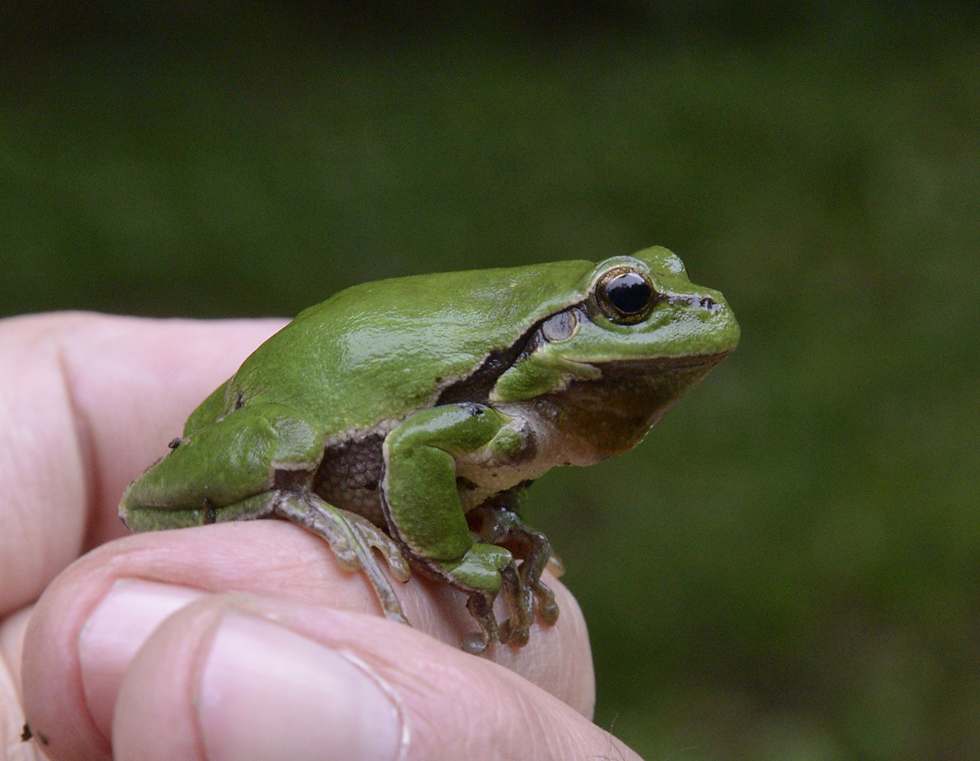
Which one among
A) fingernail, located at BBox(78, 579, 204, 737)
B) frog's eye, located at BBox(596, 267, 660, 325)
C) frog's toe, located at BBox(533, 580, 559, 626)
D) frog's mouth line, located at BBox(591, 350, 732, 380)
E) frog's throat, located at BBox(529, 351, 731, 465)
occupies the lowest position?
frog's toe, located at BBox(533, 580, 559, 626)

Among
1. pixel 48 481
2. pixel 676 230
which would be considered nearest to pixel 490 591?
pixel 48 481

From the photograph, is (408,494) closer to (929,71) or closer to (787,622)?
(787,622)

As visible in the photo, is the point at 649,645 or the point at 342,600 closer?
the point at 342,600

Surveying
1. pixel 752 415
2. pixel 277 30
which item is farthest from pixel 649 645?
pixel 277 30

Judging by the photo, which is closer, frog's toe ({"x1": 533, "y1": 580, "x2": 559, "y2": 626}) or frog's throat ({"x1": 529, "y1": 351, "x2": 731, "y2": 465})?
frog's throat ({"x1": 529, "y1": 351, "x2": 731, "y2": 465})

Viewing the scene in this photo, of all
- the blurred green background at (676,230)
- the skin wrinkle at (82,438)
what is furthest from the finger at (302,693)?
the blurred green background at (676,230)

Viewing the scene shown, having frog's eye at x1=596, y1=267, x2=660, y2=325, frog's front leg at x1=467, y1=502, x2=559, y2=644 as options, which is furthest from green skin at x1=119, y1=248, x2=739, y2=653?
frog's front leg at x1=467, y1=502, x2=559, y2=644

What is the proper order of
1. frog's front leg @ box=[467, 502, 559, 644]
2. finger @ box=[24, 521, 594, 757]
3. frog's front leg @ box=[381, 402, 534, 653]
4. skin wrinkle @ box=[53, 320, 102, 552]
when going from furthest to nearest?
skin wrinkle @ box=[53, 320, 102, 552] < frog's front leg @ box=[467, 502, 559, 644] < frog's front leg @ box=[381, 402, 534, 653] < finger @ box=[24, 521, 594, 757]

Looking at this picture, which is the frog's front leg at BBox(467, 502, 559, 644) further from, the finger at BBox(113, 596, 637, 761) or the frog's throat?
the finger at BBox(113, 596, 637, 761)
